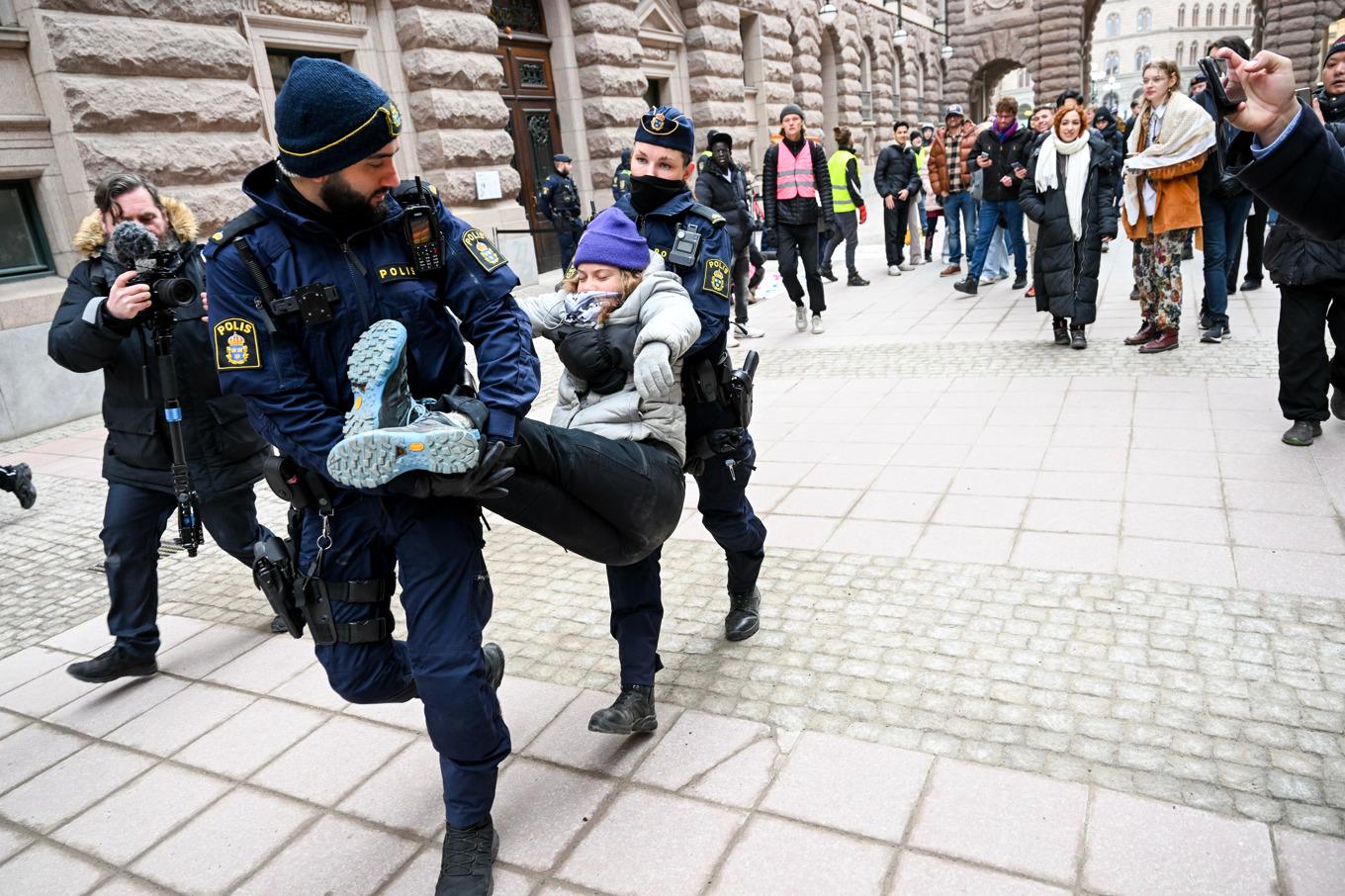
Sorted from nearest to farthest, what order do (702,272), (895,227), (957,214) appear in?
1. (702,272)
2. (957,214)
3. (895,227)

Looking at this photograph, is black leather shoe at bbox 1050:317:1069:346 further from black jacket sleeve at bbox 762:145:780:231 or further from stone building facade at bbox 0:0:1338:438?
stone building facade at bbox 0:0:1338:438

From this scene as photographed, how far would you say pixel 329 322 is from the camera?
2168 millimetres

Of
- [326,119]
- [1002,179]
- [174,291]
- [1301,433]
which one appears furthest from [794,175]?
[326,119]

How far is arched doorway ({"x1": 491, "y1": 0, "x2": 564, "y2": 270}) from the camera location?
44.9 ft

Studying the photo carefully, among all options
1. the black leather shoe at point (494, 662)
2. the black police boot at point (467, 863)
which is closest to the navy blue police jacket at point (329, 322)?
the black leather shoe at point (494, 662)

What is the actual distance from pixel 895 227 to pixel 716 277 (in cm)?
1078

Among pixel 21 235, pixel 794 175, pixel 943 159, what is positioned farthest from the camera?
pixel 943 159

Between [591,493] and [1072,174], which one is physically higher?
[1072,174]

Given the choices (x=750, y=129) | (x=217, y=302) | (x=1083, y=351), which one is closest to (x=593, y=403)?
(x=217, y=302)

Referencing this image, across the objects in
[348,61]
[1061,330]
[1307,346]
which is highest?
[348,61]

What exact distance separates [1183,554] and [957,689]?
1485 millimetres

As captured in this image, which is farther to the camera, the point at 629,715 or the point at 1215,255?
the point at 1215,255

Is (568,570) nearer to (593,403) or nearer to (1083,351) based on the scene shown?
(593,403)

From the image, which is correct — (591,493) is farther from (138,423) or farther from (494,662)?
(138,423)
